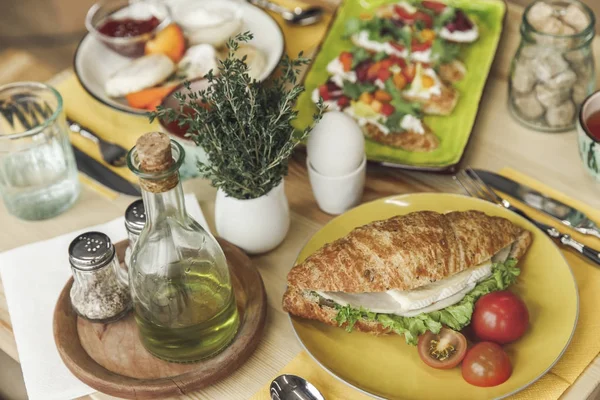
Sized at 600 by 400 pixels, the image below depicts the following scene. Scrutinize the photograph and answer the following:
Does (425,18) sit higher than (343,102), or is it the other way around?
(425,18)

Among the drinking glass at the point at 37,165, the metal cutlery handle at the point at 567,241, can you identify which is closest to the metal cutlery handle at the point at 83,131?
the drinking glass at the point at 37,165

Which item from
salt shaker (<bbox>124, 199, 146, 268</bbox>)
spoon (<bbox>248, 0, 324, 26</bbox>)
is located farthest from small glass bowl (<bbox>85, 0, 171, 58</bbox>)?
salt shaker (<bbox>124, 199, 146, 268</bbox>)

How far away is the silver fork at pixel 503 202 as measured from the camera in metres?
1.62

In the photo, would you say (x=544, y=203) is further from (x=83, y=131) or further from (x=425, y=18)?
(x=83, y=131)

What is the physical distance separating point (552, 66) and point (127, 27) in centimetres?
127

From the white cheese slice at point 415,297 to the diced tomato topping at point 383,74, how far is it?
29.5 inches

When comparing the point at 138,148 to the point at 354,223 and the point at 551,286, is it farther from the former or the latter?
the point at 551,286

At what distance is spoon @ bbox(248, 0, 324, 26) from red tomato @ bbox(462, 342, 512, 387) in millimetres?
1385

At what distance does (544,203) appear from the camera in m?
1.75

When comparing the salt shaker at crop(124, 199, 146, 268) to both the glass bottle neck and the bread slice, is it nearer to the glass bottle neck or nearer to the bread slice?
the glass bottle neck

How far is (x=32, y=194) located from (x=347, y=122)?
80 centimetres

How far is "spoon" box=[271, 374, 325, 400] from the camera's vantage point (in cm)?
136

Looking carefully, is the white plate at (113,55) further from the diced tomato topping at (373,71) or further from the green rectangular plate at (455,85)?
the diced tomato topping at (373,71)

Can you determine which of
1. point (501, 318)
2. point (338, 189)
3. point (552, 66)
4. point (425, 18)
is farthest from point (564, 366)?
point (425, 18)
